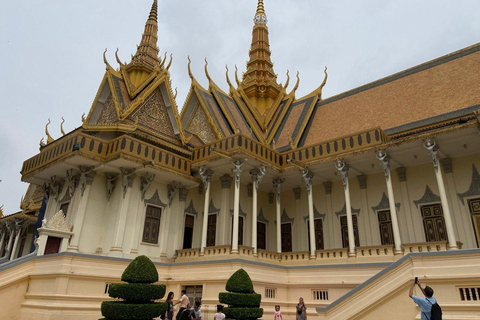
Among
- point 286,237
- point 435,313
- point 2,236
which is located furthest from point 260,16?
point 2,236

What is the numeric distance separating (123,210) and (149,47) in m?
11.2

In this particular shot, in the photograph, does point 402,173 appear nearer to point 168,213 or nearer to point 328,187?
point 328,187

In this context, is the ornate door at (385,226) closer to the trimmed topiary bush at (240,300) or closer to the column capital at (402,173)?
the column capital at (402,173)

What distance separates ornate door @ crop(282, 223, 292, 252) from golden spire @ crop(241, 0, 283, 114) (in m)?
8.89

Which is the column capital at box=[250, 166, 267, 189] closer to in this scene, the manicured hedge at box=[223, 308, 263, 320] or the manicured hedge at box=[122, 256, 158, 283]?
the manicured hedge at box=[223, 308, 263, 320]

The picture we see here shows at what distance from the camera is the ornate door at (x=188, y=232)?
52.8 ft

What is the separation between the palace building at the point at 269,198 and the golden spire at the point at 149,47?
18cm

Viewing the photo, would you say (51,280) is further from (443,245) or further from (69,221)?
(443,245)

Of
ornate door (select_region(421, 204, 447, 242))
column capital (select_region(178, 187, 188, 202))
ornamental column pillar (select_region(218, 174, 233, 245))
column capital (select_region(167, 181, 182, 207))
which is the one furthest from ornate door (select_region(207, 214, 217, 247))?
ornate door (select_region(421, 204, 447, 242))

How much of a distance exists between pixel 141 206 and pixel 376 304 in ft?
32.4

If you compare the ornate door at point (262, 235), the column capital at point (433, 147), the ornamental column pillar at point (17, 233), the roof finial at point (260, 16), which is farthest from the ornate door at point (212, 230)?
the roof finial at point (260, 16)

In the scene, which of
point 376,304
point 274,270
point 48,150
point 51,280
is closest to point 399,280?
point 376,304

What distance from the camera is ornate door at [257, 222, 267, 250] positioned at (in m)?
16.7

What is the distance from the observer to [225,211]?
50.3 feet
